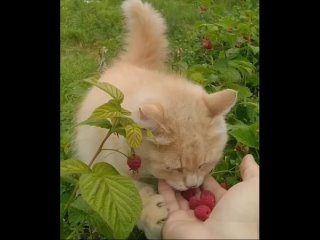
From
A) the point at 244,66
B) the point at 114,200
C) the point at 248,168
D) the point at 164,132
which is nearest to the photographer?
the point at 114,200

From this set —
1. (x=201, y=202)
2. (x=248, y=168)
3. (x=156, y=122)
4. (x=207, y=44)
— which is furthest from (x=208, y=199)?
(x=207, y=44)

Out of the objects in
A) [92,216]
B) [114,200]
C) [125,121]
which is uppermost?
[125,121]

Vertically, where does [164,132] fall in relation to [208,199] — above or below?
above

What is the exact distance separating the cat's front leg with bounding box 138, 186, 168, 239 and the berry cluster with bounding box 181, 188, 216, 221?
0.25ft

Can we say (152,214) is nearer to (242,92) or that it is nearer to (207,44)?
(242,92)

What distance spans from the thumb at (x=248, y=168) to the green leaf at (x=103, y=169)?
0.35m

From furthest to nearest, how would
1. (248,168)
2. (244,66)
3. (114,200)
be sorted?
(244,66), (248,168), (114,200)

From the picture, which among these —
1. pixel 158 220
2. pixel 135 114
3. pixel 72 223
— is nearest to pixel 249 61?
pixel 135 114

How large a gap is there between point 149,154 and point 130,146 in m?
0.07

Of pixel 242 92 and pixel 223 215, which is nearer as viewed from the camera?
pixel 223 215

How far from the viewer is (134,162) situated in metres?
1.49

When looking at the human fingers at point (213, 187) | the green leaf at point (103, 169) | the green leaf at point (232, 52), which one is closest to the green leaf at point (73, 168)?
the green leaf at point (103, 169)

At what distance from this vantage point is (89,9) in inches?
66.5
